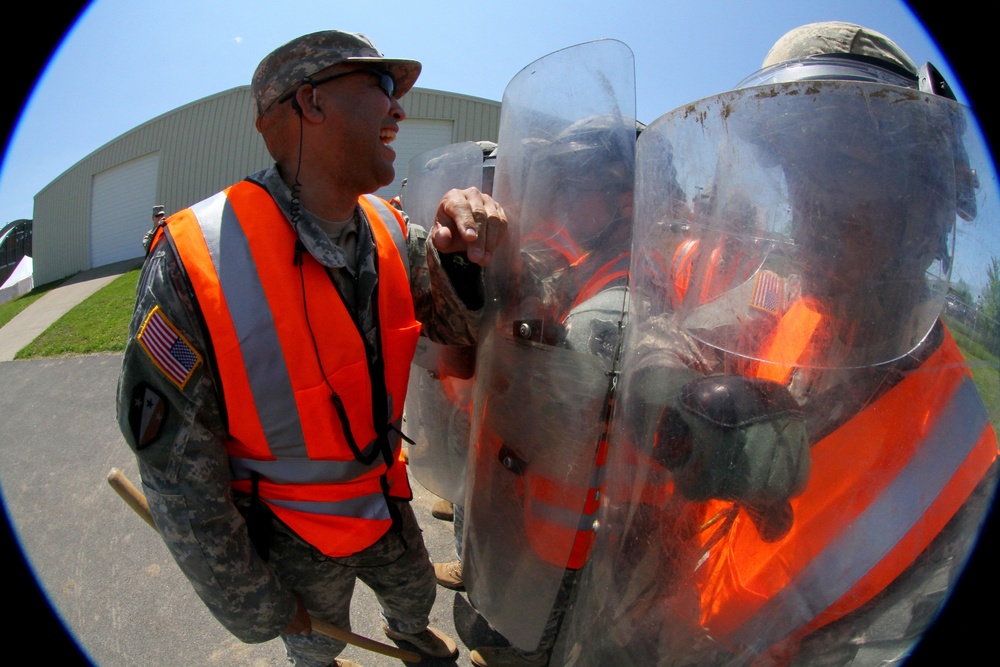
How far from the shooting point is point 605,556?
4.09 feet

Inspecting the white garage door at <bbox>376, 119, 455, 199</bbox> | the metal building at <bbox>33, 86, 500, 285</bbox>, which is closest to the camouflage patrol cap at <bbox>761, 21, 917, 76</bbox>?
the metal building at <bbox>33, 86, 500, 285</bbox>

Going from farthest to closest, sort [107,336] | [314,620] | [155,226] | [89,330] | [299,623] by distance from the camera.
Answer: [89,330] < [107,336] < [314,620] < [299,623] < [155,226]

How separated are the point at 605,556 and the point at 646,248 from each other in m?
0.72

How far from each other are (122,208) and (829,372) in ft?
75.0

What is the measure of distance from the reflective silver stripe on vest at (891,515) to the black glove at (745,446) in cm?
10

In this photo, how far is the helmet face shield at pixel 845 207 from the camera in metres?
0.92

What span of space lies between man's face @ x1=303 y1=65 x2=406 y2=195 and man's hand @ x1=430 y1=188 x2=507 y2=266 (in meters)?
0.21

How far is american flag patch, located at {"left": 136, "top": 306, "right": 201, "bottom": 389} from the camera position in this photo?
1.36 m

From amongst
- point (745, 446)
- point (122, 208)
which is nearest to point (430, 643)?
point (745, 446)

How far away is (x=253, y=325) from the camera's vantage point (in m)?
1.40

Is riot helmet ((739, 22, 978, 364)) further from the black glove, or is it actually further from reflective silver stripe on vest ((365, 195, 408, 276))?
reflective silver stripe on vest ((365, 195, 408, 276))

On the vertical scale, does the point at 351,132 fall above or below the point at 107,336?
above

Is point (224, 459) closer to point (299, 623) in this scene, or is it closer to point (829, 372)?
point (299, 623)

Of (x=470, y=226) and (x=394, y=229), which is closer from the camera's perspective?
(x=470, y=226)
